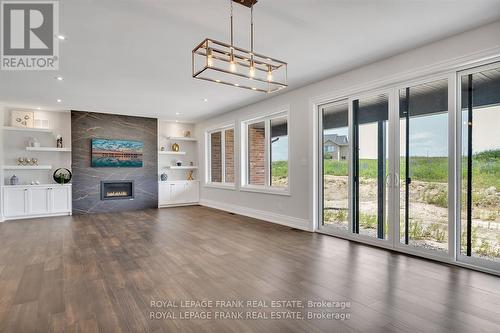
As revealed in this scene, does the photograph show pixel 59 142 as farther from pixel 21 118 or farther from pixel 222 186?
pixel 222 186

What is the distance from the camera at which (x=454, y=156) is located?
3.32 m

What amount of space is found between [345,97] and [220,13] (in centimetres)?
271

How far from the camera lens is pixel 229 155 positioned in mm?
7762

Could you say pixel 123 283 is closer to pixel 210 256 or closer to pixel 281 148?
pixel 210 256

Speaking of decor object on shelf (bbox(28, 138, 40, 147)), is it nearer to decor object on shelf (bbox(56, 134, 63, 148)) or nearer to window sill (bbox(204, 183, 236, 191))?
decor object on shelf (bbox(56, 134, 63, 148))

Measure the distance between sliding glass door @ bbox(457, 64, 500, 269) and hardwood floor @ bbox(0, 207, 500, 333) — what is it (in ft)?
1.26

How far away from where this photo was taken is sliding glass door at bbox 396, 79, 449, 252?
11.4 feet

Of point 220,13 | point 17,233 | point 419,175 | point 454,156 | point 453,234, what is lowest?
point 17,233

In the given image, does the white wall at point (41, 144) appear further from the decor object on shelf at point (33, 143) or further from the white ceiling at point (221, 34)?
the white ceiling at point (221, 34)

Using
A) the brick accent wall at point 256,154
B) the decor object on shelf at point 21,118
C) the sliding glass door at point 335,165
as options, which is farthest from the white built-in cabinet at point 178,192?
the sliding glass door at point 335,165

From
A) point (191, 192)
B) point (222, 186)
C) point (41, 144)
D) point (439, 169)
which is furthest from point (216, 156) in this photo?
point (439, 169)

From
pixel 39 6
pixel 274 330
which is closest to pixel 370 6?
pixel 274 330

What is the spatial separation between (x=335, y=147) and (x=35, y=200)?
704cm

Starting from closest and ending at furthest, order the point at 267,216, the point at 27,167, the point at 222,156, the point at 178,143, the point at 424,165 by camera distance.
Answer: the point at 424,165 → the point at 267,216 → the point at 27,167 → the point at 222,156 → the point at 178,143
